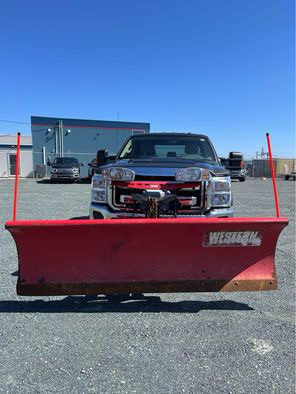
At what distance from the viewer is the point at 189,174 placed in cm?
394

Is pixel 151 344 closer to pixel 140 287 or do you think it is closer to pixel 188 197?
pixel 140 287

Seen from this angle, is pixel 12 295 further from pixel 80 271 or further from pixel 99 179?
pixel 99 179

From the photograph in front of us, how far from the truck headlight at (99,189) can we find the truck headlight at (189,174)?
0.86 m

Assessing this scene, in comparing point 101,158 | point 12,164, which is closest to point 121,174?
point 101,158

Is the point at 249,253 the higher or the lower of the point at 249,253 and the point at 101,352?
the higher

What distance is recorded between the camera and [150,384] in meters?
2.46

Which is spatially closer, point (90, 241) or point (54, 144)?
point (90, 241)

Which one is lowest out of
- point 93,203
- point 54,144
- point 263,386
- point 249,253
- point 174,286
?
point 263,386

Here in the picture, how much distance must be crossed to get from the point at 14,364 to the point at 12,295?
1388 millimetres

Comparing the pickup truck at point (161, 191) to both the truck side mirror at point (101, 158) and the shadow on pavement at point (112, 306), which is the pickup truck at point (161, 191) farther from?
the truck side mirror at point (101, 158)

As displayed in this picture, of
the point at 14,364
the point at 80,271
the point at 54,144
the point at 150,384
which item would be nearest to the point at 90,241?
the point at 80,271

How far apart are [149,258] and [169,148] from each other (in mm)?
2550

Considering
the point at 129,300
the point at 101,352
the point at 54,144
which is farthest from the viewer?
the point at 54,144

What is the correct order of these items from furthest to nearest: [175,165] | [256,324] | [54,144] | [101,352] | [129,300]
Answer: [54,144] < [175,165] < [129,300] < [256,324] < [101,352]
